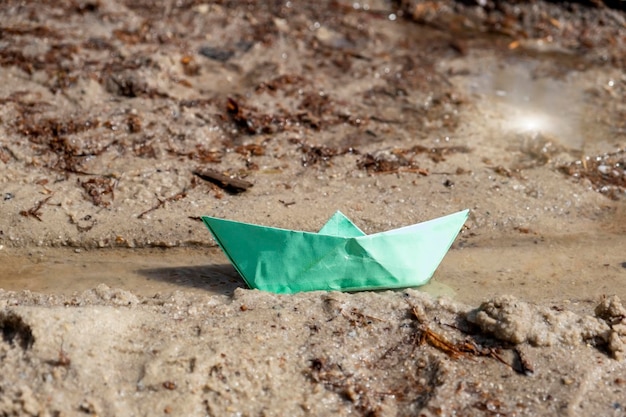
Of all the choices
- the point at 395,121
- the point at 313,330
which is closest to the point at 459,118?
the point at 395,121

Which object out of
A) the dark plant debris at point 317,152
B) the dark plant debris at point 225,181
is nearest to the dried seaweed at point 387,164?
the dark plant debris at point 317,152

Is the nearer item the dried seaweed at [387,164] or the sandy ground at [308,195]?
the sandy ground at [308,195]

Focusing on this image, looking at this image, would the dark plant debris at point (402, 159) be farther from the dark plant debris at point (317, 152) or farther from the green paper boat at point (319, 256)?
the green paper boat at point (319, 256)

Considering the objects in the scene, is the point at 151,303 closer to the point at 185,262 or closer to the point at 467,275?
the point at 185,262

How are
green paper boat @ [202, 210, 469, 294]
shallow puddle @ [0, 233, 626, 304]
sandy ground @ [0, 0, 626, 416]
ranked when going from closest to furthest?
sandy ground @ [0, 0, 626, 416]
green paper boat @ [202, 210, 469, 294]
shallow puddle @ [0, 233, 626, 304]

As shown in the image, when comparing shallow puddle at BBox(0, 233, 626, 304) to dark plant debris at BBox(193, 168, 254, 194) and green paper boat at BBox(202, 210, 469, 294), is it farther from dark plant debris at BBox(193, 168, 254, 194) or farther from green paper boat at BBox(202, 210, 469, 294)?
dark plant debris at BBox(193, 168, 254, 194)

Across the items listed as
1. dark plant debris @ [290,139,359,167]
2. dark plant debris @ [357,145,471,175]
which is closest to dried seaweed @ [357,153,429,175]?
dark plant debris @ [357,145,471,175]

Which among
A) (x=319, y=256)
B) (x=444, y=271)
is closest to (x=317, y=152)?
(x=444, y=271)
